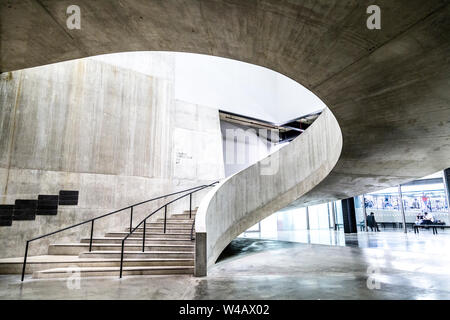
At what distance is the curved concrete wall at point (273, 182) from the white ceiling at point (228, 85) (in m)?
5.71

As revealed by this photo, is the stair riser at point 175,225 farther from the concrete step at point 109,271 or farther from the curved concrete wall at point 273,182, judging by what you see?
the concrete step at point 109,271

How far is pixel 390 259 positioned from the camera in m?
7.62

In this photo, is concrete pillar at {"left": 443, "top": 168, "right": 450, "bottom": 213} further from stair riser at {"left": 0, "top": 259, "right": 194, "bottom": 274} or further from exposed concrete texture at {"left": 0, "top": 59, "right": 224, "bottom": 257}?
stair riser at {"left": 0, "top": 259, "right": 194, "bottom": 274}

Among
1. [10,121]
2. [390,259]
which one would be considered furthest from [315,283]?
[10,121]

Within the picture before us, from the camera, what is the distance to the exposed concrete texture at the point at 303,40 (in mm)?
3391

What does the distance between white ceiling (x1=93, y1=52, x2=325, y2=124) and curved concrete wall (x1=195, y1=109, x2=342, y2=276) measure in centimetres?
571

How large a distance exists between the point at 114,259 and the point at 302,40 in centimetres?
589

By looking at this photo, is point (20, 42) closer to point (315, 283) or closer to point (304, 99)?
point (315, 283)

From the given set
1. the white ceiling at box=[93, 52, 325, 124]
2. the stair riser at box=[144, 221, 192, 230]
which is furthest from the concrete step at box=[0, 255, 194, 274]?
the white ceiling at box=[93, 52, 325, 124]

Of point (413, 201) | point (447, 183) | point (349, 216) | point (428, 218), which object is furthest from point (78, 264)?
point (428, 218)

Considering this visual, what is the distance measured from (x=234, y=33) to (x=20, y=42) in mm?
3576

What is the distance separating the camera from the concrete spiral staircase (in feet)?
19.5

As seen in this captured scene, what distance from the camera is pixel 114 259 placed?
6.40 meters

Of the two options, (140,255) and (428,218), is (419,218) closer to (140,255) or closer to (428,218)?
(428,218)
